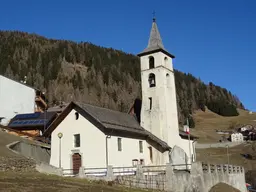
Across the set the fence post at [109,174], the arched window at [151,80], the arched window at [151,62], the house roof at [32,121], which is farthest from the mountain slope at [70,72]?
the fence post at [109,174]

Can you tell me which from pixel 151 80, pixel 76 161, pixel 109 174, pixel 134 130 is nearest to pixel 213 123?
pixel 151 80

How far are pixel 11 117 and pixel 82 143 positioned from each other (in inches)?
1113

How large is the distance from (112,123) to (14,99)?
3237 cm

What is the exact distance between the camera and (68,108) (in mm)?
38281

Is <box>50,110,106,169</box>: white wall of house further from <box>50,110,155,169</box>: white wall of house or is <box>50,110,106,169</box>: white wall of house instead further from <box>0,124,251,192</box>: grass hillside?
<box>0,124,251,192</box>: grass hillside

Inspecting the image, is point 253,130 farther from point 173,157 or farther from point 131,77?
point 173,157

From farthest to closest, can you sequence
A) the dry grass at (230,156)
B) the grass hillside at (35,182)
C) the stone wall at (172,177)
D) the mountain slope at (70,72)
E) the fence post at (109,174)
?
the mountain slope at (70,72)
the dry grass at (230,156)
the stone wall at (172,177)
the fence post at (109,174)
the grass hillside at (35,182)

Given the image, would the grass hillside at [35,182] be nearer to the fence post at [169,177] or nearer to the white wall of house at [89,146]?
the fence post at [169,177]

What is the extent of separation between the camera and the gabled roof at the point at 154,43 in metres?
45.8

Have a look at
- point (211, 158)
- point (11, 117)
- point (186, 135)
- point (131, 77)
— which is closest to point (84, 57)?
point (131, 77)

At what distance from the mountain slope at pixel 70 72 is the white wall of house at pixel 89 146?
97.4 m

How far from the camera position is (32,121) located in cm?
5406

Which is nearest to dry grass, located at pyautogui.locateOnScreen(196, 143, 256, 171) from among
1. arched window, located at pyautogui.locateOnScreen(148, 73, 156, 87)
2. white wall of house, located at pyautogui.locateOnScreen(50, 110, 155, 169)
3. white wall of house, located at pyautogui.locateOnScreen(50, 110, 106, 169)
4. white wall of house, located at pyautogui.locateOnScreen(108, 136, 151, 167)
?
arched window, located at pyautogui.locateOnScreen(148, 73, 156, 87)

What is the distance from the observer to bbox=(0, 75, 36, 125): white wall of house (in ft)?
195
